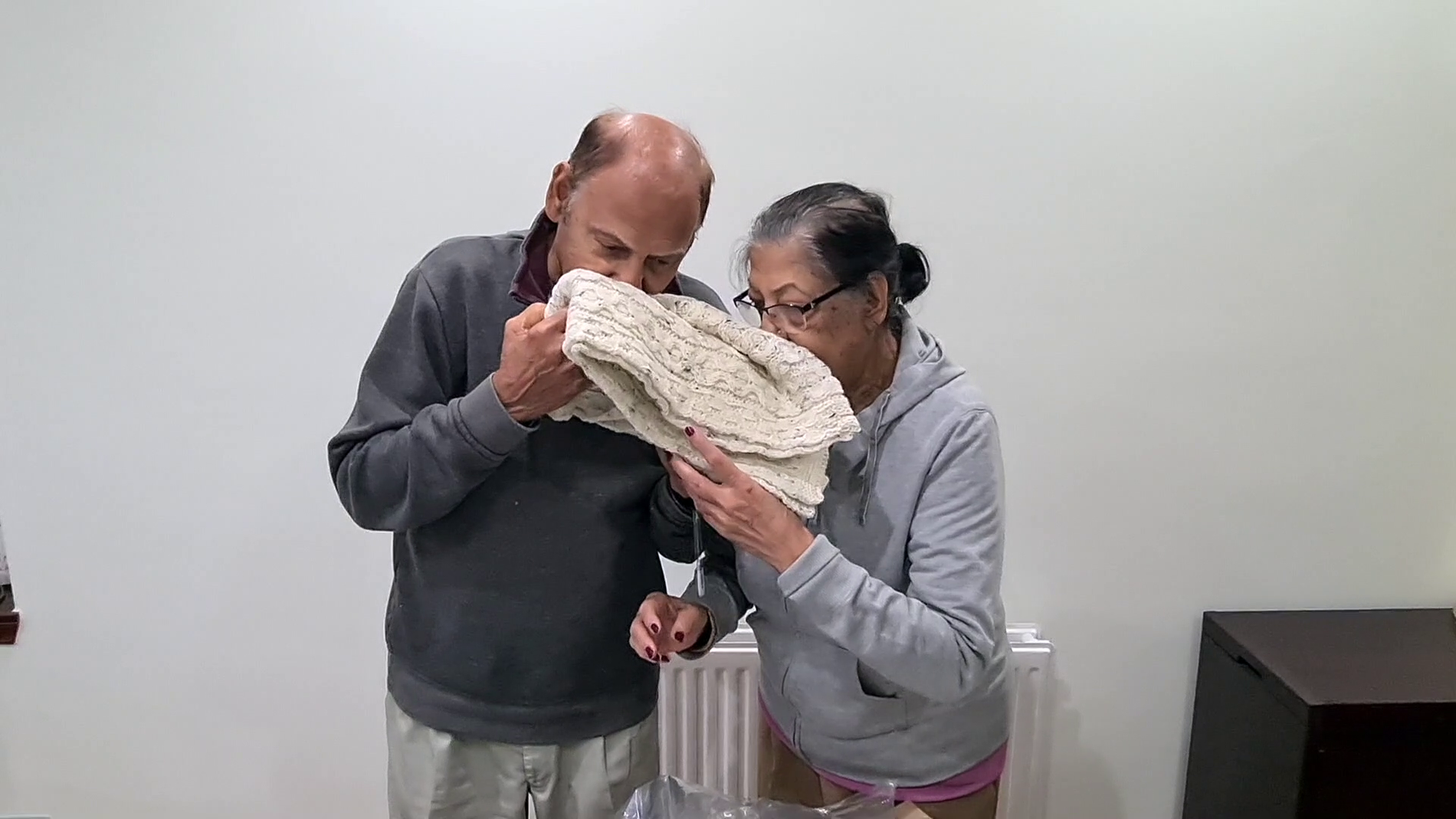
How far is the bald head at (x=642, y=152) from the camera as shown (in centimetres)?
97

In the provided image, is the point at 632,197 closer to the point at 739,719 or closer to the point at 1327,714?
the point at 739,719

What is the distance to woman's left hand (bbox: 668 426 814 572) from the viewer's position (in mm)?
983

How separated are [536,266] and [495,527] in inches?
11.2

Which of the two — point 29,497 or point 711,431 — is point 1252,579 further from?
point 29,497

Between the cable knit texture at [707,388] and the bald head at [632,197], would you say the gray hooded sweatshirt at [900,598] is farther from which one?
the bald head at [632,197]

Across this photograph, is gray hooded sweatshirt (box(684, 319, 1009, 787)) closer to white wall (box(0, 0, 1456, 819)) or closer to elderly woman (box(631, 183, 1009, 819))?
elderly woman (box(631, 183, 1009, 819))

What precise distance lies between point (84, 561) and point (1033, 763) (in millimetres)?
1699

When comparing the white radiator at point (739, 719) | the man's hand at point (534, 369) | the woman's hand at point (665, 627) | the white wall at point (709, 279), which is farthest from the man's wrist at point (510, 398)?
the white radiator at point (739, 719)

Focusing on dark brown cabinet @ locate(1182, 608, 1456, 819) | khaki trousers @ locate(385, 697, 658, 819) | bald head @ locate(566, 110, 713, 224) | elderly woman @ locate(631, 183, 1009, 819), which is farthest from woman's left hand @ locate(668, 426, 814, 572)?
dark brown cabinet @ locate(1182, 608, 1456, 819)

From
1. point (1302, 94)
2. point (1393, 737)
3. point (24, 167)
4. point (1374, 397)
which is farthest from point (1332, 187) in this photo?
point (24, 167)

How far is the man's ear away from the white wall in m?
0.61

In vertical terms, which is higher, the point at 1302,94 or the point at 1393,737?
the point at 1302,94

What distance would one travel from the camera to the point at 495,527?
109 cm

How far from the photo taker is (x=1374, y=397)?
1746mm
